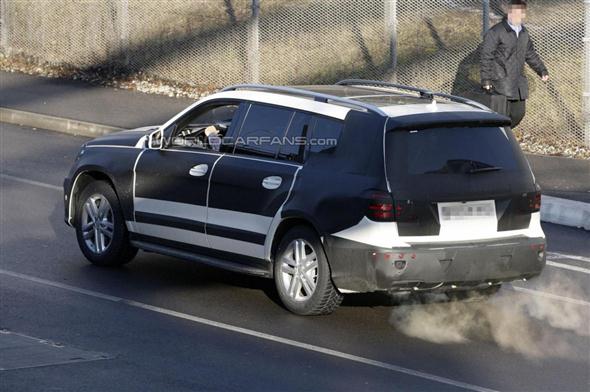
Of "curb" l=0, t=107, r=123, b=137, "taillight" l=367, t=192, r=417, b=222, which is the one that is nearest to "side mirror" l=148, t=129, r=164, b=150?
"taillight" l=367, t=192, r=417, b=222

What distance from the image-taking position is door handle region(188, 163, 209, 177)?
10617 millimetres

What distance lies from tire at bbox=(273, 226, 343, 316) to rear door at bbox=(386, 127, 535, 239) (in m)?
0.75

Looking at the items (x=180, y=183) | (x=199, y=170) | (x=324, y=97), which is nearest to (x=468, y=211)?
(x=324, y=97)

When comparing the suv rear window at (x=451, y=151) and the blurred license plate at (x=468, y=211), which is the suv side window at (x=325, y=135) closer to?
the suv rear window at (x=451, y=151)

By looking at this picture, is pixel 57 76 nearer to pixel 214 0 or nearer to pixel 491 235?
pixel 214 0

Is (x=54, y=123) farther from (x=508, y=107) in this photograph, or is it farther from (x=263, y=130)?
(x=263, y=130)

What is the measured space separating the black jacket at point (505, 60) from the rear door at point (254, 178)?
5939 mm

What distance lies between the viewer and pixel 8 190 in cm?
1498

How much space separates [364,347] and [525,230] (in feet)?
5.23

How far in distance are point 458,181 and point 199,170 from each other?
87.9 inches

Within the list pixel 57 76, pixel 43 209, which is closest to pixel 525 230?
pixel 43 209

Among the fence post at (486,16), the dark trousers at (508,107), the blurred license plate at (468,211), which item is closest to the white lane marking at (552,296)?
the blurred license plate at (468,211)

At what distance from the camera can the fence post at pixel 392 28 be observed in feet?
65.5

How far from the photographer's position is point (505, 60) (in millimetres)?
15836
